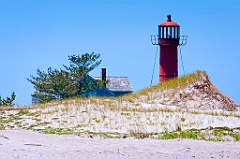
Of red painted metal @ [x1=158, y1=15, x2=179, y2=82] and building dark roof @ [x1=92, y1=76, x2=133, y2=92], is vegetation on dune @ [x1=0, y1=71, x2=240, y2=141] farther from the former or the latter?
building dark roof @ [x1=92, y1=76, x2=133, y2=92]

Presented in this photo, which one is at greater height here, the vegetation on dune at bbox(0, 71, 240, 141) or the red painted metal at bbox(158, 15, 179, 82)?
the red painted metal at bbox(158, 15, 179, 82)

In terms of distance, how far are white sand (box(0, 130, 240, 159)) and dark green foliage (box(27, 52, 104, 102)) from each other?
109 feet

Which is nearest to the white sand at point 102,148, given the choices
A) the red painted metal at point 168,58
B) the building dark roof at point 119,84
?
the red painted metal at point 168,58

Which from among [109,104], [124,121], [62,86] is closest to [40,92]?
[62,86]

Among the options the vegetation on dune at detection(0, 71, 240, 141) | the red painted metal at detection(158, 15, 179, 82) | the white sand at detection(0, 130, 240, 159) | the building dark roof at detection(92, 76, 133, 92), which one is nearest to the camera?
the white sand at detection(0, 130, 240, 159)

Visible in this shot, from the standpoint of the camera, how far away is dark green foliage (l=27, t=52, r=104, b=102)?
4790 cm

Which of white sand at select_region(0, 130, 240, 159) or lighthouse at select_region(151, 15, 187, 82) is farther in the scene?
lighthouse at select_region(151, 15, 187, 82)

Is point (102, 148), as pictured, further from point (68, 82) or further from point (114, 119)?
point (68, 82)

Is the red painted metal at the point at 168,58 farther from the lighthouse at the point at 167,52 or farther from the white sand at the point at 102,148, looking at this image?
the white sand at the point at 102,148

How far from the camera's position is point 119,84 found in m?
61.9

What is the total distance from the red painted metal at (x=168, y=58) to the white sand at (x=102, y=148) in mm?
26476

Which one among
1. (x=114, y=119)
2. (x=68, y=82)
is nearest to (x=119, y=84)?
(x=68, y=82)

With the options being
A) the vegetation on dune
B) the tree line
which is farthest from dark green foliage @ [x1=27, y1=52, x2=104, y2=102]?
the vegetation on dune

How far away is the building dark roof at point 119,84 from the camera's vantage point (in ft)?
199
